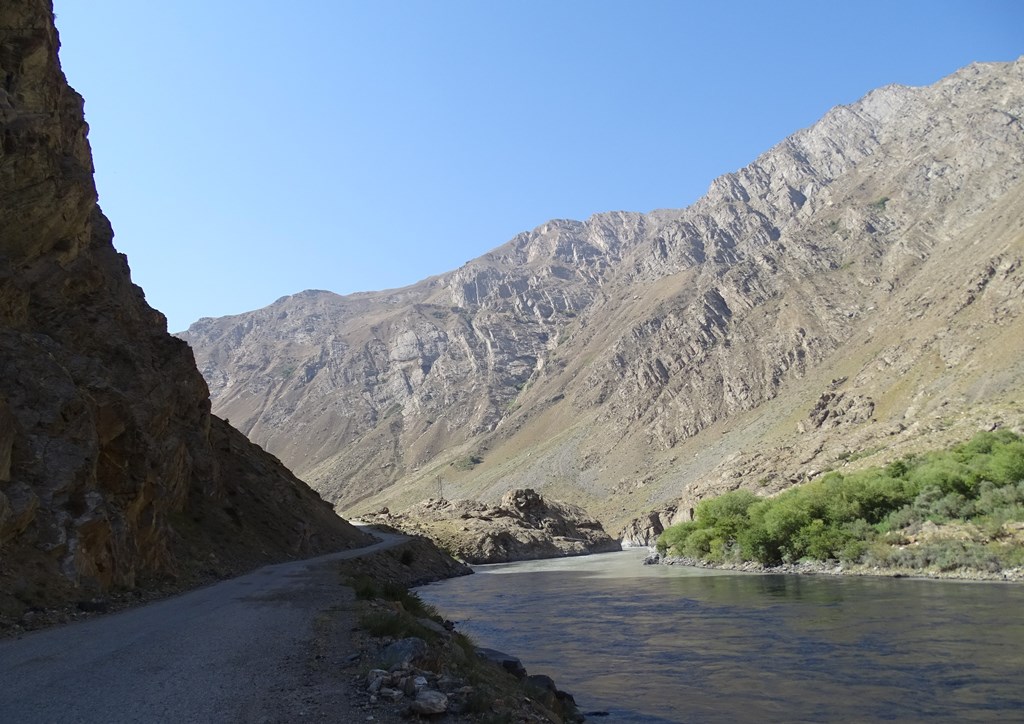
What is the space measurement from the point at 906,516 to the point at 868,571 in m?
6.03

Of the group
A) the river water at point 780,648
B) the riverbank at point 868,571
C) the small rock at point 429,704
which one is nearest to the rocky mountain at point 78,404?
the small rock at point 429,704

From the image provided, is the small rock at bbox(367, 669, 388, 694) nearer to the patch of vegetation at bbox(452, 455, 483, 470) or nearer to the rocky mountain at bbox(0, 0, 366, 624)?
the rocky mountain at bbox(0, 0, 366, 624)

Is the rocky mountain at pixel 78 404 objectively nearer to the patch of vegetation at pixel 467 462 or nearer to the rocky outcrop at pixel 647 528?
the rocky outcrop at pixel 647 528

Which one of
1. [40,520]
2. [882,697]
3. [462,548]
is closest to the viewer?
[882,697]

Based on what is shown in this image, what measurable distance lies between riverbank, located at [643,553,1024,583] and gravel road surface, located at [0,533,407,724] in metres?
Result: 31.0

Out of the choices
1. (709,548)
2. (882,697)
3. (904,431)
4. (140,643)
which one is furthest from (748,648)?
(904,431)

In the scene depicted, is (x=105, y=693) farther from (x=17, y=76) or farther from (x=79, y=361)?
(x=17, y=76)

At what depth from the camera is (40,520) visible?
1803cm

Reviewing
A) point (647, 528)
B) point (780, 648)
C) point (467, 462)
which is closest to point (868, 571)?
point (780, 648)

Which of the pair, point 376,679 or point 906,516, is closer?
point 376,679

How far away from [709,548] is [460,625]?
35.2 m

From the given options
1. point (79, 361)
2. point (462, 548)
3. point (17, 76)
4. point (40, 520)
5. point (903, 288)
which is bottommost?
point (462, 548)

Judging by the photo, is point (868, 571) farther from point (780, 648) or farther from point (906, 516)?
point (780, 648)

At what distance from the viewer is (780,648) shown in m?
20.2
